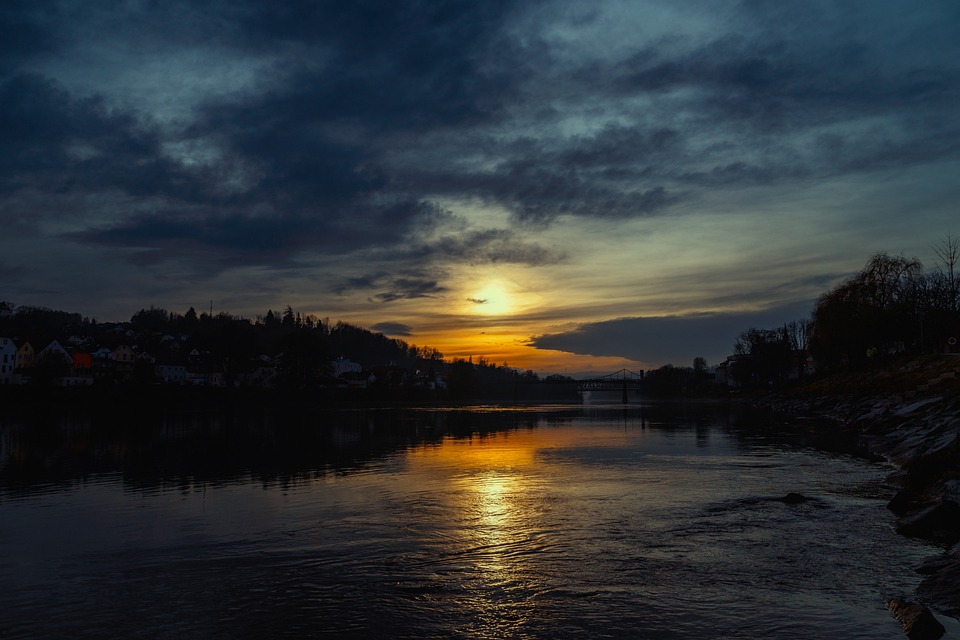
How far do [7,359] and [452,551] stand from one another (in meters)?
167

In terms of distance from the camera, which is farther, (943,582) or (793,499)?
(793,499)

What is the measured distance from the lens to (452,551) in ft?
56.7

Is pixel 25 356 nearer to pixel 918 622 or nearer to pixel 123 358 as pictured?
pixel 123 358

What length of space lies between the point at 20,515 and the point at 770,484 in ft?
96.3

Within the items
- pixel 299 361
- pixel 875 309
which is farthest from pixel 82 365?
pixel 875 309

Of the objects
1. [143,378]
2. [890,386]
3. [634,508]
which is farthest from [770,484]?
[143,378]

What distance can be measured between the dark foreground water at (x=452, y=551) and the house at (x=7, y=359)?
13337 cm

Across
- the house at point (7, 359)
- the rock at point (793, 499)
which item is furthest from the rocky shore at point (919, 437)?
the house at point (7, 359)

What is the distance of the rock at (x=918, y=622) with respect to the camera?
1095 cm

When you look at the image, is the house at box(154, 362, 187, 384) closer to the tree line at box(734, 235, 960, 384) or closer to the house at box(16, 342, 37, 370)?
the house at box(16, 342, 37, 370)

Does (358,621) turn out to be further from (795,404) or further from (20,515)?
Answer: (795,404)

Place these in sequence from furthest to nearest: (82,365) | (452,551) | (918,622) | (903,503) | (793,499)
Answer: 1. (82,365)
2. (793,499)
3. (903,503)
4. (452,551)
5. (918,622)

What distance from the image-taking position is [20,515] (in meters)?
22.5

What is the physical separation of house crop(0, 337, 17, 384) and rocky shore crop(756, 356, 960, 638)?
522 feet
